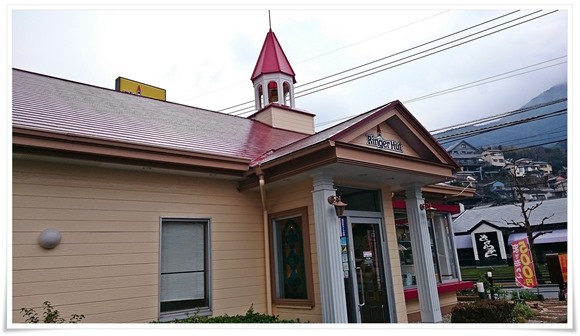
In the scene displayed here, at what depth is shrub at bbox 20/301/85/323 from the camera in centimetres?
458

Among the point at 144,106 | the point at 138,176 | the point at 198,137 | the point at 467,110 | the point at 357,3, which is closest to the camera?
the point at 357,3

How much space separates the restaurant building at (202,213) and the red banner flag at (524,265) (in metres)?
4.06

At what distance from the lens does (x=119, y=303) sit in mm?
5316

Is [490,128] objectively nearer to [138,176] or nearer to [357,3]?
[357,3]

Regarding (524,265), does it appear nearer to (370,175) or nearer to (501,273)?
(370,175)

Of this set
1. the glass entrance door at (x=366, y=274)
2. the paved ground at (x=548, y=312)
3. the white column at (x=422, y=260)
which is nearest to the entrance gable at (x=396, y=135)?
the white column at (x=422, y=260)

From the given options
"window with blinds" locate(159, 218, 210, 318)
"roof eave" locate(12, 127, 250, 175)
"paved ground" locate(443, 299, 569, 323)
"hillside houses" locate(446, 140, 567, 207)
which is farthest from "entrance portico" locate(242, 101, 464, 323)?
"hillside houses" locate(446, 140, 567, 207)

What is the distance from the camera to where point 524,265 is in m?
10.3

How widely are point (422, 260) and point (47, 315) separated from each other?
5.99 metres

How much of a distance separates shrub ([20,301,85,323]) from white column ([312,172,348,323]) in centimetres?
322

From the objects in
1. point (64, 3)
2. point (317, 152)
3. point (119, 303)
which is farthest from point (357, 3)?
point (119, 303)

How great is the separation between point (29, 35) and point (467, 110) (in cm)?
1835

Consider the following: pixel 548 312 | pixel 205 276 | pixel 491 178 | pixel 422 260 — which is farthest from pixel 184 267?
pixel 491 178

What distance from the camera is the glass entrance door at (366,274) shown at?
6332 mm
